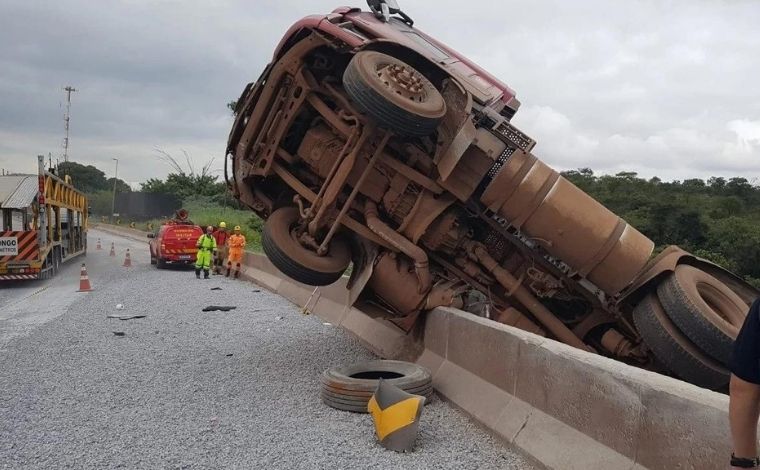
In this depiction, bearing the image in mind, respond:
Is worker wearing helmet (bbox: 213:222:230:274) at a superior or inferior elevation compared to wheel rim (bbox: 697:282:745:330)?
inferior

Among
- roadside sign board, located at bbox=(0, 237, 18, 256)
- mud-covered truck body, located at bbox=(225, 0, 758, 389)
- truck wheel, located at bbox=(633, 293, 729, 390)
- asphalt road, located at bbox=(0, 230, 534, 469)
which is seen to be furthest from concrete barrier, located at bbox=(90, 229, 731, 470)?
roadside sign board, located at bbox=(0, 237, 18, 256)

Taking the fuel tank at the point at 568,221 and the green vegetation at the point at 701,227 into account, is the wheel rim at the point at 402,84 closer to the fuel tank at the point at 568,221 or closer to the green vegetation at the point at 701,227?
the fuel tank at the point at 568,221

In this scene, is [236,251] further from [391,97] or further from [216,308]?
[391,97]

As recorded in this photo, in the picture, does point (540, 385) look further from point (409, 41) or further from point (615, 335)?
point (409, 41)

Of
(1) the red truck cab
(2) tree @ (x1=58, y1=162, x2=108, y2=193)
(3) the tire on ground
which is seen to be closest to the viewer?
(3) the tire on ground

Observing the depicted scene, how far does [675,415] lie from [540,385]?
3.65 feet

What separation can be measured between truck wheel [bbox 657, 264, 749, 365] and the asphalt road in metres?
1.93

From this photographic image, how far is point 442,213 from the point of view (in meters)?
5.75

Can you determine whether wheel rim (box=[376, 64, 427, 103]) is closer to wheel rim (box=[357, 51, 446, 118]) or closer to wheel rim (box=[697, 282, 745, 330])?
wheel rim (box=[357, 51, 446, 118])

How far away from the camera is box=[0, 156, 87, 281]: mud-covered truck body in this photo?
45.7ft

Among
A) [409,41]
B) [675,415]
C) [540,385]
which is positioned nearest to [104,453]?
[540,385]

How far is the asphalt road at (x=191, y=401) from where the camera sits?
371 cm

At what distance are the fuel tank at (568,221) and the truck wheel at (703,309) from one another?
33 cm

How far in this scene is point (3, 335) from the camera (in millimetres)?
7777
